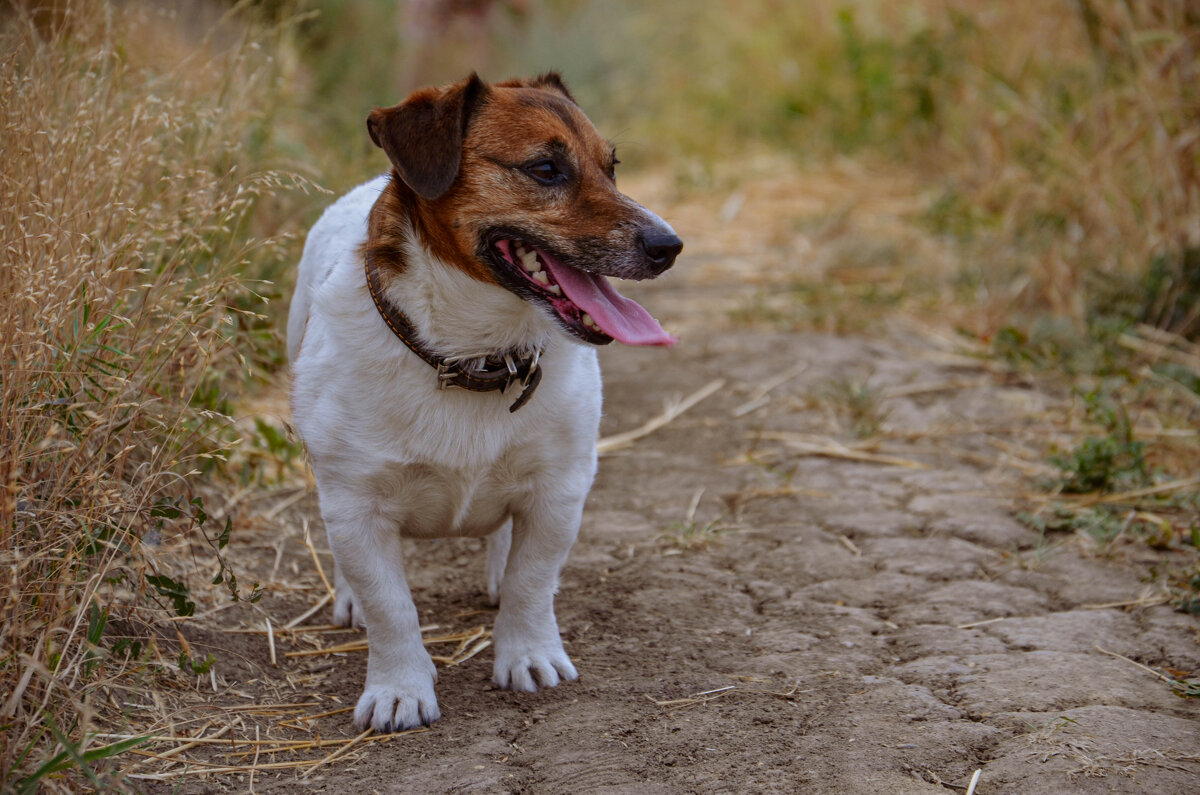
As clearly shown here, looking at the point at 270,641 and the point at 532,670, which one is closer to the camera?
the point at 532,670

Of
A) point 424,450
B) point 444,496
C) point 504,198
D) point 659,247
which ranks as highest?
point 504,198

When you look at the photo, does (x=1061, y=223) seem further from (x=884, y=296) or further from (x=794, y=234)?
(x=794, y=234)

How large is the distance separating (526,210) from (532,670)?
3.92 ft

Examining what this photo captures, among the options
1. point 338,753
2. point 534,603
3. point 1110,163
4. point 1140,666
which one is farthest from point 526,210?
point 1110,163

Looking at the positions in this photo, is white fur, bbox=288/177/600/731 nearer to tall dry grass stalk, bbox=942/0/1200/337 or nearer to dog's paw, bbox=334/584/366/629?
dog's paw, bbox=334/584/366/629

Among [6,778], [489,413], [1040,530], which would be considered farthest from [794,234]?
[6,778]

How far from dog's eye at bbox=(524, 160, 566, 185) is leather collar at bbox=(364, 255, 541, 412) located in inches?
17.3

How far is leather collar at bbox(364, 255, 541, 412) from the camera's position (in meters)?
2.72

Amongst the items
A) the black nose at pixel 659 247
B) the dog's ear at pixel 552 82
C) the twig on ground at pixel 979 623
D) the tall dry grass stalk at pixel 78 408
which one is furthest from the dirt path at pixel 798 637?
the dog's ear at pixel 552 82

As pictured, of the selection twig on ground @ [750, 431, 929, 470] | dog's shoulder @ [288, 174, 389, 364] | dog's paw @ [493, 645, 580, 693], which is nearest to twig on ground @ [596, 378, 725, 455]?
twig on ground @ [750, 431, 929, 470]

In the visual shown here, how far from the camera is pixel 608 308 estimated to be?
2.73 meters

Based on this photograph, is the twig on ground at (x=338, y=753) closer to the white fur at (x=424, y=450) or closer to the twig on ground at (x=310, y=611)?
the white fur at (x=424, y=450)

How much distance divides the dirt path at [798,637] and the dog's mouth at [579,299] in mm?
929

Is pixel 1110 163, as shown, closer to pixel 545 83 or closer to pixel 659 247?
pixel 545 83
